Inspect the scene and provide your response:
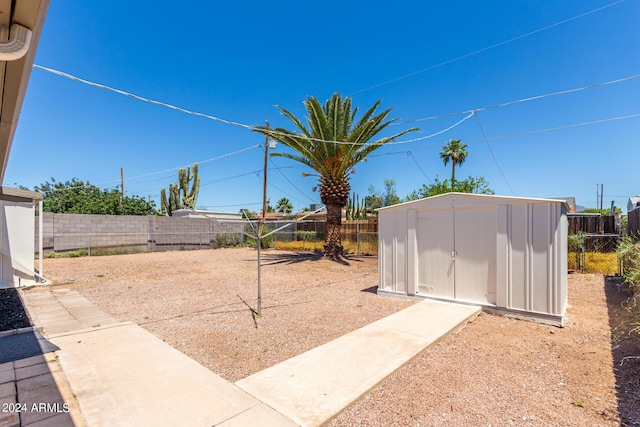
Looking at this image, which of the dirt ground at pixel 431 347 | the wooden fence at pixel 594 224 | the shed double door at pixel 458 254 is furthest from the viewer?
the wooden fence at pixel 594 224

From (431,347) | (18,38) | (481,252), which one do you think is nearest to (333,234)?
(481,252)

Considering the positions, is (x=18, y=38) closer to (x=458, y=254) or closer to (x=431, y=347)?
(x=431, y=347)

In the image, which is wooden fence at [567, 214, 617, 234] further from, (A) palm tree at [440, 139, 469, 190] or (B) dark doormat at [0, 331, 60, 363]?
(B) dark doormat at [0, 331, 60, 363]

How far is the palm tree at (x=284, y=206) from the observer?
4459 centimetres

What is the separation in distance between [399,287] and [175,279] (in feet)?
21.4

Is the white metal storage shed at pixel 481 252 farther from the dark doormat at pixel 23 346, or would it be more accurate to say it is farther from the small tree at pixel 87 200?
the small tree at pixel 87 200

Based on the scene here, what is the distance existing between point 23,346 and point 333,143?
10.1 metres

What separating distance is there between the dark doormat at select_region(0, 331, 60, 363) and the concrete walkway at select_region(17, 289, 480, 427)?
146 mm

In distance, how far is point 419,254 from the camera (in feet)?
21.2

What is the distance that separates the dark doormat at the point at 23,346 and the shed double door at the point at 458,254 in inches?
244

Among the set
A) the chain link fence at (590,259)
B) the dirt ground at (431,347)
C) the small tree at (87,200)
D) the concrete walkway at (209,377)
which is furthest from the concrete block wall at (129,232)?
the chain link fence at (590,259)

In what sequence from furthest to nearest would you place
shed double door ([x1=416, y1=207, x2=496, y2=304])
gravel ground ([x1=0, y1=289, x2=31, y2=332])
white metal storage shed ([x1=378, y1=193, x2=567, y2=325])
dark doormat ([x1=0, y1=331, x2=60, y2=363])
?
shed double door ([x1=416, y1=207, x2=496, y2=304])
white metal storage shed ([x1=378, y1=193, x2=567, y2=325])
gravel ground ([x1=0, y1=289, x2=31, y2=332])
dark doormat ([x1=0, y1=331, x2=60, y2=363])

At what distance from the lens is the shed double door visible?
5.65m

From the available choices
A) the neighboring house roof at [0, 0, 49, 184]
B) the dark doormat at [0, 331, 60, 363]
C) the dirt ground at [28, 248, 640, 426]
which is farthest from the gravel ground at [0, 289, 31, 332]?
the neighboring house roof at [0, 0, 49, 184]
